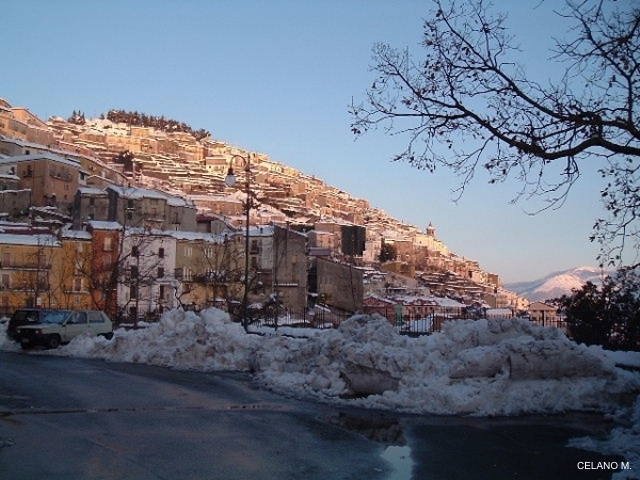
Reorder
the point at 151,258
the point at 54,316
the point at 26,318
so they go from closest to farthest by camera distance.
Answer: the point at 26,318 < the point at 54,316 < the point at 151,258

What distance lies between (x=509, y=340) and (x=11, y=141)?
12381 centimetres

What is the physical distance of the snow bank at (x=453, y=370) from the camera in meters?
12.3

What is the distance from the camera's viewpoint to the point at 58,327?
85.9 feet

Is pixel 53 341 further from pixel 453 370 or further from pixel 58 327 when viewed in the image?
pixel 453 370

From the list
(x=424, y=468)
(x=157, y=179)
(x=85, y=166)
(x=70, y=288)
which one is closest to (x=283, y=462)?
Answer: (x=424, y=468)

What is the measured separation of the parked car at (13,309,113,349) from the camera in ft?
84.2

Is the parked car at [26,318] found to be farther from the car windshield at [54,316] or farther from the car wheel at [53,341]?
the car wheel at [53,341]

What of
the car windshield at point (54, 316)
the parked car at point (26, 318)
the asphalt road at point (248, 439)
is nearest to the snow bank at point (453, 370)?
the asphalt road at point (248, 439)

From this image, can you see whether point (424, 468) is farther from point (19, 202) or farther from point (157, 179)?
point (157, 179)

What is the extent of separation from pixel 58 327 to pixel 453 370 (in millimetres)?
18272

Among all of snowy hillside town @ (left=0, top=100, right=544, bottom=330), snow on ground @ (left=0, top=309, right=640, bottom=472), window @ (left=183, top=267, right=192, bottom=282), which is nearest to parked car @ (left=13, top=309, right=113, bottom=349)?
snowy hillside town @ (left=0, top=100, right=544, bottom=330)

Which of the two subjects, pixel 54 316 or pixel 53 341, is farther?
pixel 54 316

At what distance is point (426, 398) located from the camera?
1252cm

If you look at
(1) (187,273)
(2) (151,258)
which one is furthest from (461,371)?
(1) (187,273)
